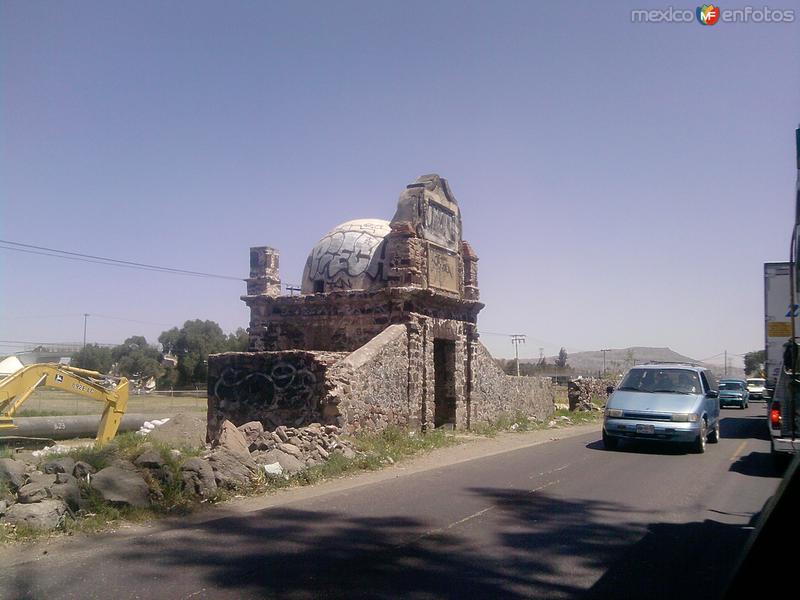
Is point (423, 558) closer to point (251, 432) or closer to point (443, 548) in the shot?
point (443, 548)

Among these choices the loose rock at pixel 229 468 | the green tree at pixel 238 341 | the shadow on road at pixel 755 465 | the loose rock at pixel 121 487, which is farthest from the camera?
the green tree at pixel 238 341

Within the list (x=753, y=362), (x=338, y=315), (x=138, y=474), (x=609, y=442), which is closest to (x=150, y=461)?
(x=138, y=474)

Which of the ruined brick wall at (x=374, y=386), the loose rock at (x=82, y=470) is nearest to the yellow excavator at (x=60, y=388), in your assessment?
the ruined brick wall at (x=374, y=386)

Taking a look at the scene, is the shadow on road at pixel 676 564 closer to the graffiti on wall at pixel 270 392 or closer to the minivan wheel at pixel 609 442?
the minivan wheel at pixel 609 442

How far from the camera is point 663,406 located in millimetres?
14141

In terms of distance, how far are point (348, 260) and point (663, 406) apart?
360 inches

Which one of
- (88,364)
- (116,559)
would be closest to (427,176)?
(116,559)

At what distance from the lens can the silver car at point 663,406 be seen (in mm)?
13844

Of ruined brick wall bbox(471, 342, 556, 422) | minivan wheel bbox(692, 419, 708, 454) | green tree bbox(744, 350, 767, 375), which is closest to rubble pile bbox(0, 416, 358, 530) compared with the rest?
minivan wheel bbox(692, 419, 708, 454)

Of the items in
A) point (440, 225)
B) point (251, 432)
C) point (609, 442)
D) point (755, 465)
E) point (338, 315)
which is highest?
point (440, 225)

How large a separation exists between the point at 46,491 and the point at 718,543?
7244 millimetres

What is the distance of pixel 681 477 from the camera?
11.2 meters

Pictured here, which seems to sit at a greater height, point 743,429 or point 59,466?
point 59,466

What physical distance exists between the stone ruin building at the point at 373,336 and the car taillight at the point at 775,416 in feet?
25.8
